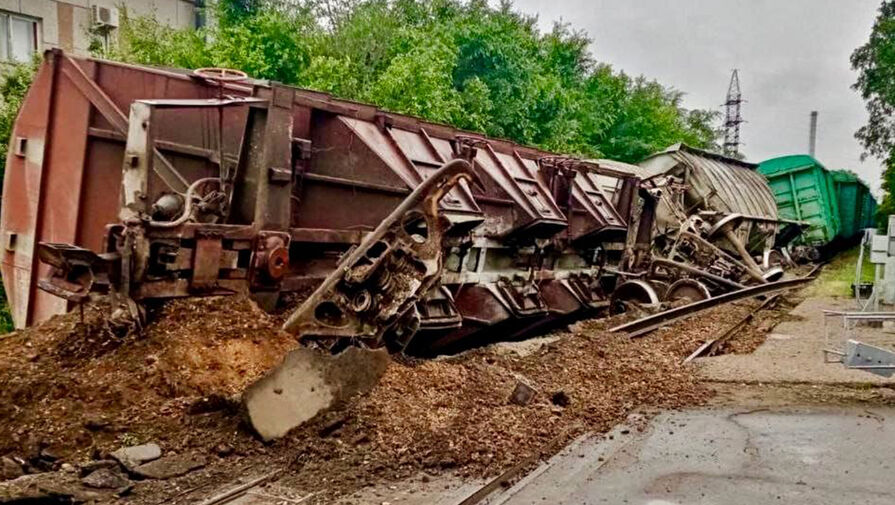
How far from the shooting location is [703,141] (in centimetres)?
4616

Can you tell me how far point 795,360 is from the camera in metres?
7.40

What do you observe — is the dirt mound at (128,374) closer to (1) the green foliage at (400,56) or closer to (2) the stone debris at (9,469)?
(2) the stone debris at (9,469)

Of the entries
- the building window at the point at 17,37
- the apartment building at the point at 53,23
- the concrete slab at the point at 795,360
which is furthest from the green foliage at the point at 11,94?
the concrete slab at the point at 795,360

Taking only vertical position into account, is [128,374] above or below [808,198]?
below

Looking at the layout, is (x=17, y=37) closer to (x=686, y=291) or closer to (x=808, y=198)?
(x=686, y=291)

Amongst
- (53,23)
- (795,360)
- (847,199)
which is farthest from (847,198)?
(53,23)

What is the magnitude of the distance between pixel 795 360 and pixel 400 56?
462 inches

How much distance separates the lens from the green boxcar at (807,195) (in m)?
22.6

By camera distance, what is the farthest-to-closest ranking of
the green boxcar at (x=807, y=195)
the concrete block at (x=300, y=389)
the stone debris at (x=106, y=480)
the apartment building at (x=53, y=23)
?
the green boxcar at (x=807, y=195), the apartment building at (x=53, y=23), the concrete block at (x=300, y=389), the stone debris at (x=106, y=480)

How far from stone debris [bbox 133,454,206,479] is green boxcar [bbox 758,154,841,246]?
21.7m

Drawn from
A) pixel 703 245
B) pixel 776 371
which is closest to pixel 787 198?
pixel 703 245

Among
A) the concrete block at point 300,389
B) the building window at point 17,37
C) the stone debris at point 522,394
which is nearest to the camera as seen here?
the concrete block at point 300,389

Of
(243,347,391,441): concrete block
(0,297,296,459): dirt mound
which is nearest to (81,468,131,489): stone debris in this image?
(0,297,296,459): dirt mound

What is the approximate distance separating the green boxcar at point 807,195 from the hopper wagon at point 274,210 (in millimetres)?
15896
